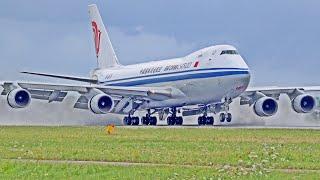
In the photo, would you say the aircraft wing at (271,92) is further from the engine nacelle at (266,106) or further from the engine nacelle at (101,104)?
the engine nacelle at (101,104)

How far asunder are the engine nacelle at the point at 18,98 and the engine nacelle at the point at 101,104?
4255 millimetres

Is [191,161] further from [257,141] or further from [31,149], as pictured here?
[257,141]

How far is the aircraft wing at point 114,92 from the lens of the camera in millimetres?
68375

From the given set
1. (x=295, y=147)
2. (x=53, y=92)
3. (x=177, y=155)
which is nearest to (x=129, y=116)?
(x=53, y=92)

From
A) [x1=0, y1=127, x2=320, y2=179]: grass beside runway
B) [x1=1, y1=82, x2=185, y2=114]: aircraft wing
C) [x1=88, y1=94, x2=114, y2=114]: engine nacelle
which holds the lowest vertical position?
[x1=0, y1=127, x2=320, y2=179]: grass beside runway

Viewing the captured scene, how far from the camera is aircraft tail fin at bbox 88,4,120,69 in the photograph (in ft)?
269

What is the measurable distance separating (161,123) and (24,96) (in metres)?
12.4

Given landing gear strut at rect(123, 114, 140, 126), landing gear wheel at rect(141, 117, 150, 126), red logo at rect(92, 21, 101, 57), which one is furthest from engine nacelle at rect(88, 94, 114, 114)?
red logo at rect(92, 21, 101, 57)

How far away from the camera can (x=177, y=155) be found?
29.2 m

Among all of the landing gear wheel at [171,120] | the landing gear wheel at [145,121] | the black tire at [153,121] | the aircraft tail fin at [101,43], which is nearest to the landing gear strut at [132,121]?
the landing gear wheel at [145,121]

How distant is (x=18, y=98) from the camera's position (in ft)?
219

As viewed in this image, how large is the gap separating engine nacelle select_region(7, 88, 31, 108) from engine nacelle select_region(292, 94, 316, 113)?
734 inches

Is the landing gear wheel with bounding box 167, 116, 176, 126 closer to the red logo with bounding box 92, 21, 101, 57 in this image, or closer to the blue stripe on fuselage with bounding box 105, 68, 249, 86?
the blue stripe on fuselage with bounding box 105, 68, 249, 86

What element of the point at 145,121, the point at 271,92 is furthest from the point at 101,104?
the point at 271,92
